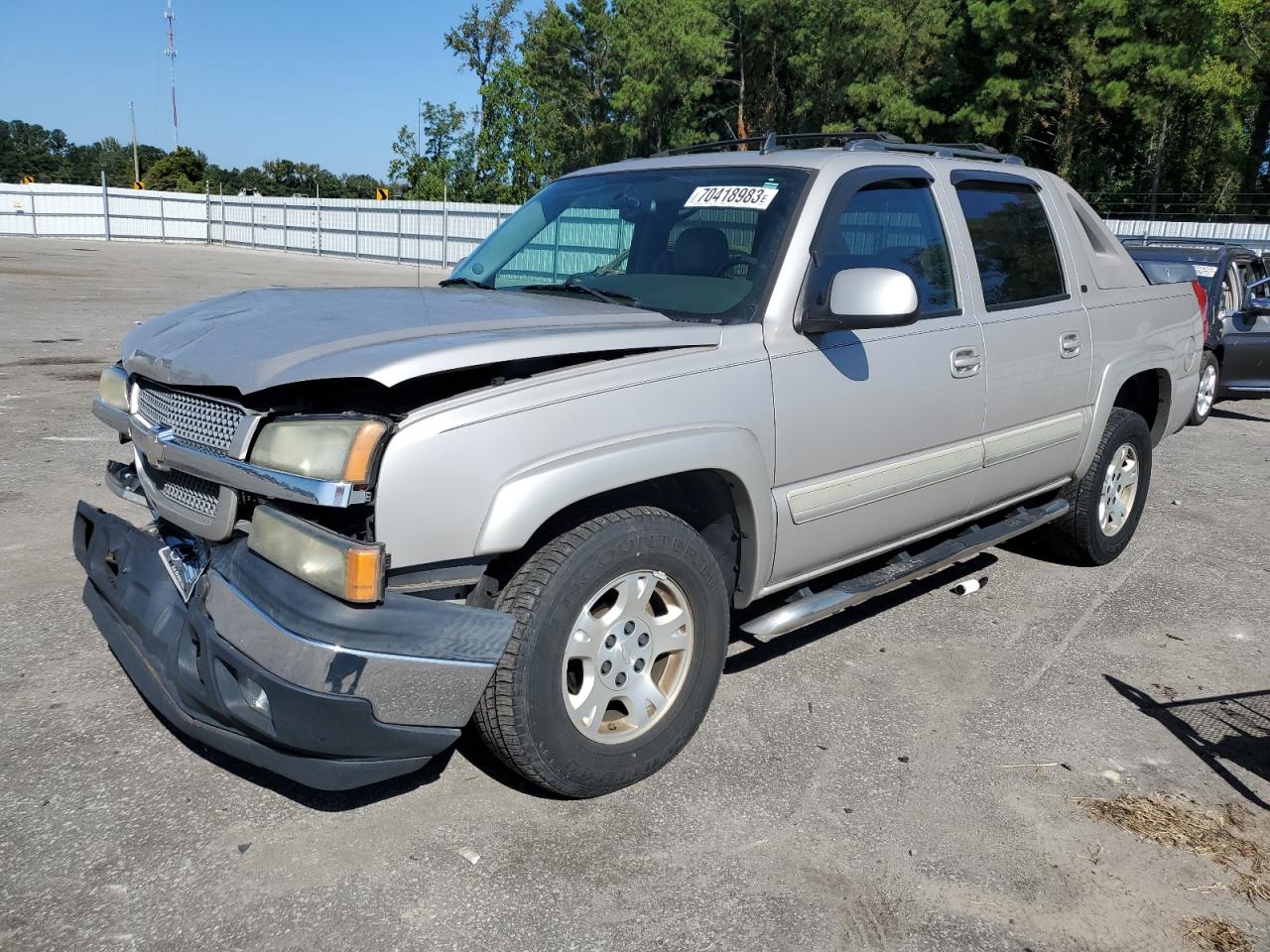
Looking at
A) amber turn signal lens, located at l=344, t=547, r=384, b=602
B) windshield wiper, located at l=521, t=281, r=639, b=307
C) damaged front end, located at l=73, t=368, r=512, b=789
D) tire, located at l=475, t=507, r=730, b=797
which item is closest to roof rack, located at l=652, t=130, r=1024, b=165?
windshield wiper, located at l=521, t=281, r=639, b=307

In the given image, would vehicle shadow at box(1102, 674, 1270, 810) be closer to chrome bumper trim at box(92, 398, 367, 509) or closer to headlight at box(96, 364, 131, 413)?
chrome bumper trim at box(92, 398, 367, 509)

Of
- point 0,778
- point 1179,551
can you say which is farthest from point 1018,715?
point 0,778

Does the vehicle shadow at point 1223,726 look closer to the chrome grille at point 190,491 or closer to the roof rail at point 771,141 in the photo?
the roof rail at point 771,141

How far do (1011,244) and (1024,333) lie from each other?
42 centimetres

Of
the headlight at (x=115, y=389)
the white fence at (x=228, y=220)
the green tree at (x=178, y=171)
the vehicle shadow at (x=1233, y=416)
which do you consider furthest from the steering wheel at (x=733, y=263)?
the green tree at (x=178, y=171)

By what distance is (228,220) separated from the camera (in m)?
41.9

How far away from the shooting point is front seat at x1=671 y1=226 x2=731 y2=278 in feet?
12.0

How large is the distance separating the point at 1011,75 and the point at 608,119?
21.7 meters

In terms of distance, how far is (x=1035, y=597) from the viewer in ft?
16.5

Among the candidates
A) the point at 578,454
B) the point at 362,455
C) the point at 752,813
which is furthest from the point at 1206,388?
the point at 362,455

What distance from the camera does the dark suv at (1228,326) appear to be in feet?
33.6

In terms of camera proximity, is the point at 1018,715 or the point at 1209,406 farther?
the point at 1209,406

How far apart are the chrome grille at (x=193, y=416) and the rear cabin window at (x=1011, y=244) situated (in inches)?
117

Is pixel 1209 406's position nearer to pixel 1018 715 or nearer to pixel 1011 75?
pixel 1018 715
